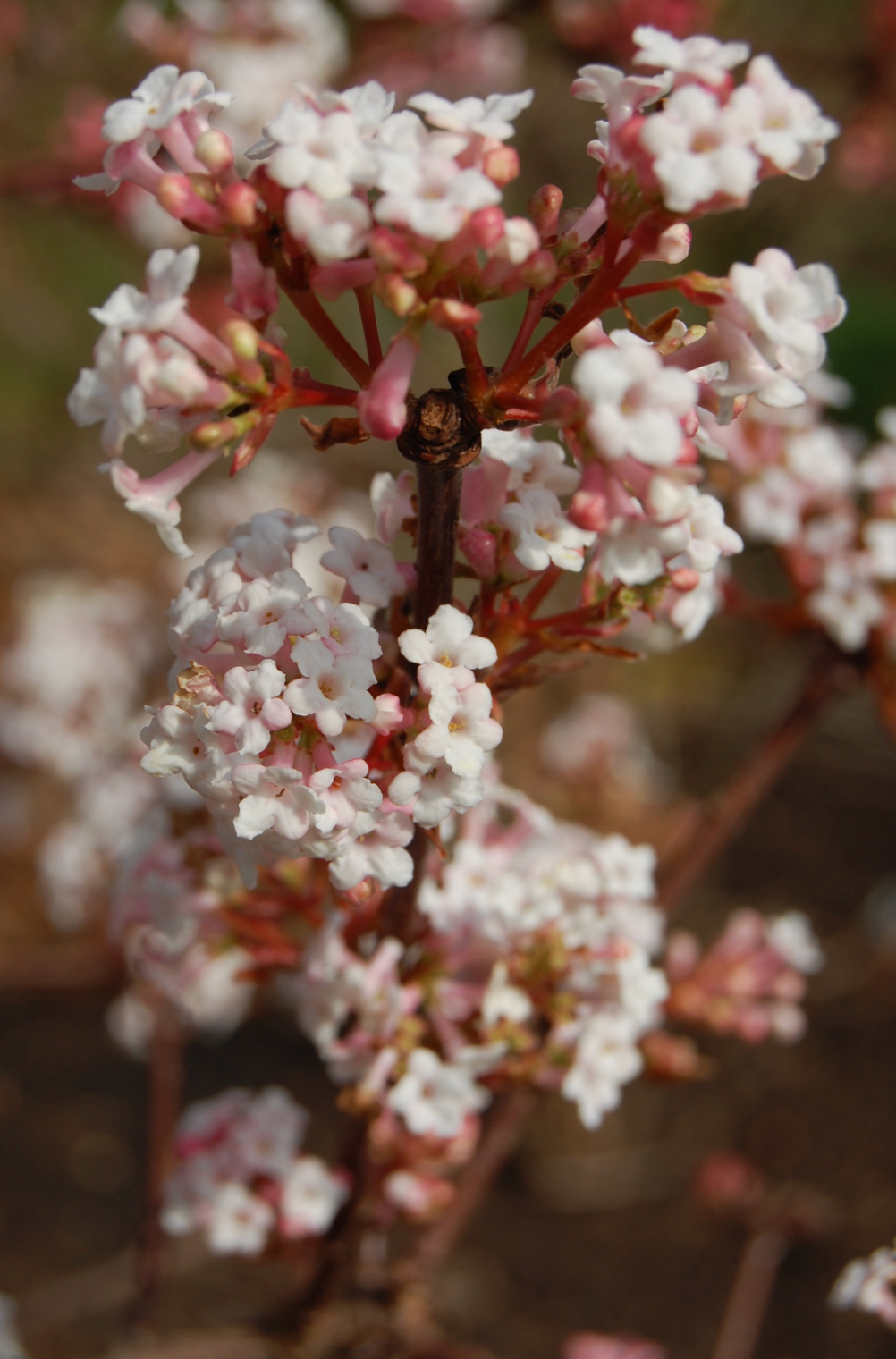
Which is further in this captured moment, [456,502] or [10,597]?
[10,597]

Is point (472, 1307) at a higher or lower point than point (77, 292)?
lower

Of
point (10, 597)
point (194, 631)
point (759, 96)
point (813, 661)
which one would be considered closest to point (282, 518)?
point (194, 631)

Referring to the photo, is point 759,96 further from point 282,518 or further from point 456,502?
point 282,518

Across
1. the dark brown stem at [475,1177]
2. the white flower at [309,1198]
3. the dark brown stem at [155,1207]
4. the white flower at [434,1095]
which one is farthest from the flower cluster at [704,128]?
the dark brown stem at [155,1207]

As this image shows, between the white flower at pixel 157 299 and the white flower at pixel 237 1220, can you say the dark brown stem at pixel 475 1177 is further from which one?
the white flower at pixel 157 299

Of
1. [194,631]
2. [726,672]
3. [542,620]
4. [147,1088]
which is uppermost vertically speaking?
[726,672]

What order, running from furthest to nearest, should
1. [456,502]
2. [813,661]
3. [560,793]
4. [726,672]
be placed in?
[726,672] → [560,793] → [813,661] → [456,502]

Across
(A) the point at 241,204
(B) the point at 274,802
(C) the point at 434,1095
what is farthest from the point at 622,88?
(C) the point at 434,1095
